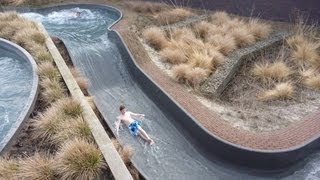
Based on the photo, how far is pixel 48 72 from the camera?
984cm

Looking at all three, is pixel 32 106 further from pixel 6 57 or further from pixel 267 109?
pixel 267 109

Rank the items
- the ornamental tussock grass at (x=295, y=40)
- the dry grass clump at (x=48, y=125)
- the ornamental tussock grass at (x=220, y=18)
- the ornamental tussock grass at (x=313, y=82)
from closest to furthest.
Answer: the dry grass clump at (x=48, y=125) → the ornamental tussock grass at (x=313, y=82) → the ornamental tussock grass at (x=295, y=40) → the ornamental tussock grass at (x=220, y=18)

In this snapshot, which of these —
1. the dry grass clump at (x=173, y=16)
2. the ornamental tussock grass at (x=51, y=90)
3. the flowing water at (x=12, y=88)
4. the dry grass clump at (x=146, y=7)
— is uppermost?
the ornamental tussock grass at (x=51, y=90)

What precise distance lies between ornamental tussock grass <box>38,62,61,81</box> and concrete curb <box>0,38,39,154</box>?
0.16 metres

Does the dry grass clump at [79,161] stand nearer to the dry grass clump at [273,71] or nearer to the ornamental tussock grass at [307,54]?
the dry grass clump at [273,71]

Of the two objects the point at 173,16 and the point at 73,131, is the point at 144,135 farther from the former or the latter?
the point at 173,16

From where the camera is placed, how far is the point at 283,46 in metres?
11.8

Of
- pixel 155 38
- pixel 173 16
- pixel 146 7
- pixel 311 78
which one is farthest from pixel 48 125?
pixel 146 7

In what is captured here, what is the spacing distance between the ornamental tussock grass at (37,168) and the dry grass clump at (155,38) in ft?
22.1

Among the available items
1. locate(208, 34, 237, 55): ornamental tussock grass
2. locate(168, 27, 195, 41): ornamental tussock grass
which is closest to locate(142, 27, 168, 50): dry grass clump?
locate(168, 27, 195, 41): ornamental tussock grass

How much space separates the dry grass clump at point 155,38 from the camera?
40.6ft

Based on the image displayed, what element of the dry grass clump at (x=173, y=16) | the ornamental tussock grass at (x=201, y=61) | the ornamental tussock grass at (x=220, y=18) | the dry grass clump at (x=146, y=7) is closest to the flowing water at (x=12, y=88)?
the ornamental tussock grass at (x=201, y=61)

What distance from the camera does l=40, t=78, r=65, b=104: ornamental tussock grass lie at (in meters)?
8.66

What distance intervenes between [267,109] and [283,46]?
3.63m
